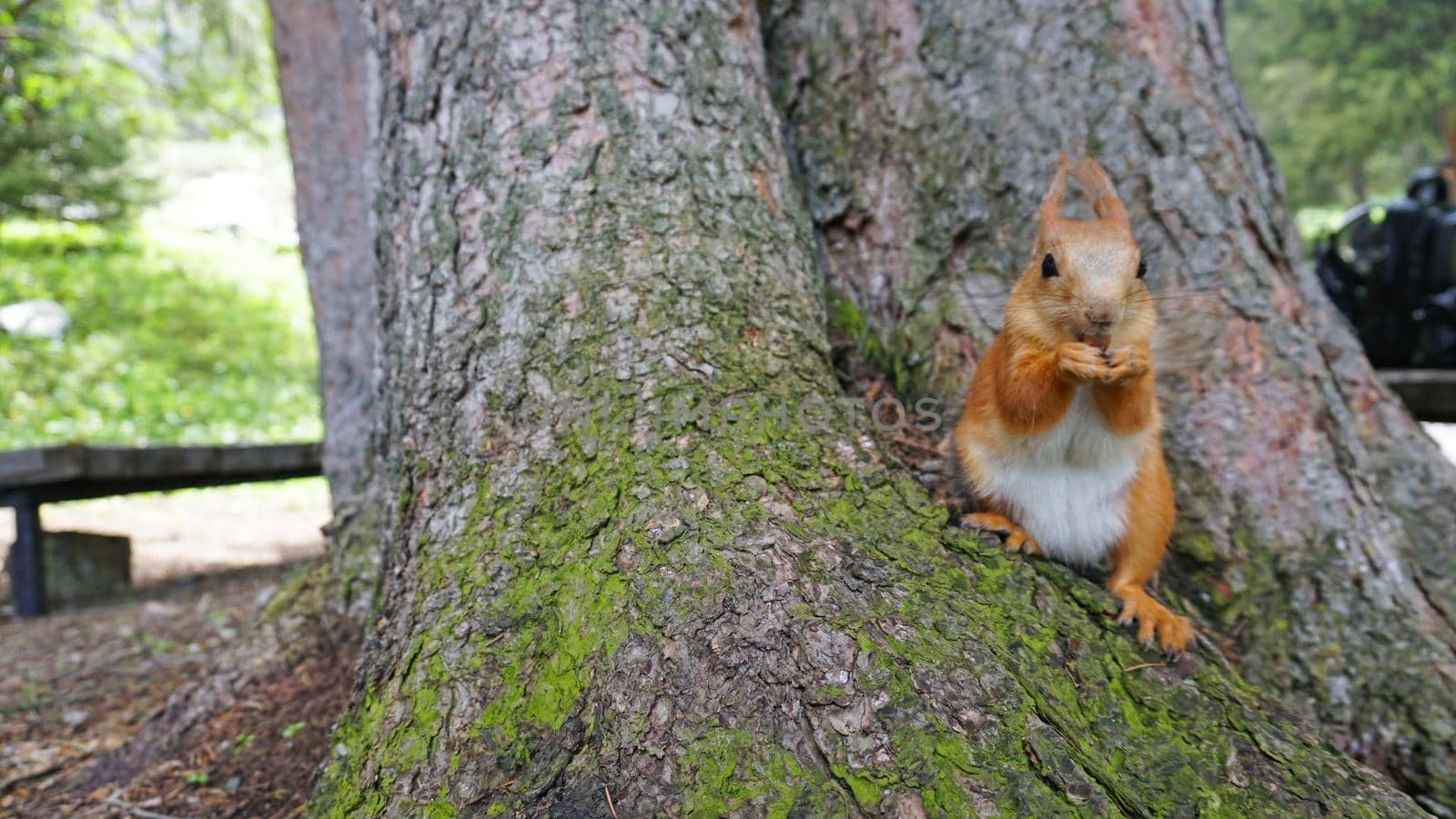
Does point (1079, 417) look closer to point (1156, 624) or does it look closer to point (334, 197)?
point (1156, 624)

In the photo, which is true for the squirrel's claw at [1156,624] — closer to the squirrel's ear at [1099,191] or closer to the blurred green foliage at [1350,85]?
the squirrel's ear at [1099,191]

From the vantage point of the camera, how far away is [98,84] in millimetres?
8711

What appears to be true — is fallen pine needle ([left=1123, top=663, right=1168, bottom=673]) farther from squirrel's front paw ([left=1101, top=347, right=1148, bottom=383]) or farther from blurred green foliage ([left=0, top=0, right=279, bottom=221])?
blurred green foliage ([left=0, top=0, right=279, bottom=221])

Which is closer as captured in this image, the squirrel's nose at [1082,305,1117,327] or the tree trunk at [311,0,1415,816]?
the tree trunk at [311,0,1415,816]

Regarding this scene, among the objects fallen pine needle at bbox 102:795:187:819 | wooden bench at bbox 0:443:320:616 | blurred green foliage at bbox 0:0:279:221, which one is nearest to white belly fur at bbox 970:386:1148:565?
fallen pine needle at bbox 102:795:187:819

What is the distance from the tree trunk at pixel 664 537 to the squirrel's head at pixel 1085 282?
13.9 inches

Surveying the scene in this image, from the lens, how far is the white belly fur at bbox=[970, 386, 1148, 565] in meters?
1.49

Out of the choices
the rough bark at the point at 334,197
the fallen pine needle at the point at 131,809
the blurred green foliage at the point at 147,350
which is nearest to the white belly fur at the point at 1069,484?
the fallen pine needle at the point at 131,809

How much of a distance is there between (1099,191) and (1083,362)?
428mm

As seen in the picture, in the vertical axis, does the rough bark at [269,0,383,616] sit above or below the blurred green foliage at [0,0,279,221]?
below

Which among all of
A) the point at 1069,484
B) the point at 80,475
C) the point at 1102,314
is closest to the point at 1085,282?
the point at 1102,314

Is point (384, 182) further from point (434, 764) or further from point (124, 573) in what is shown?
point (124, 573)

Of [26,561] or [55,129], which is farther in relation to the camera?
[55,129]

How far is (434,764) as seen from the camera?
1.10m
